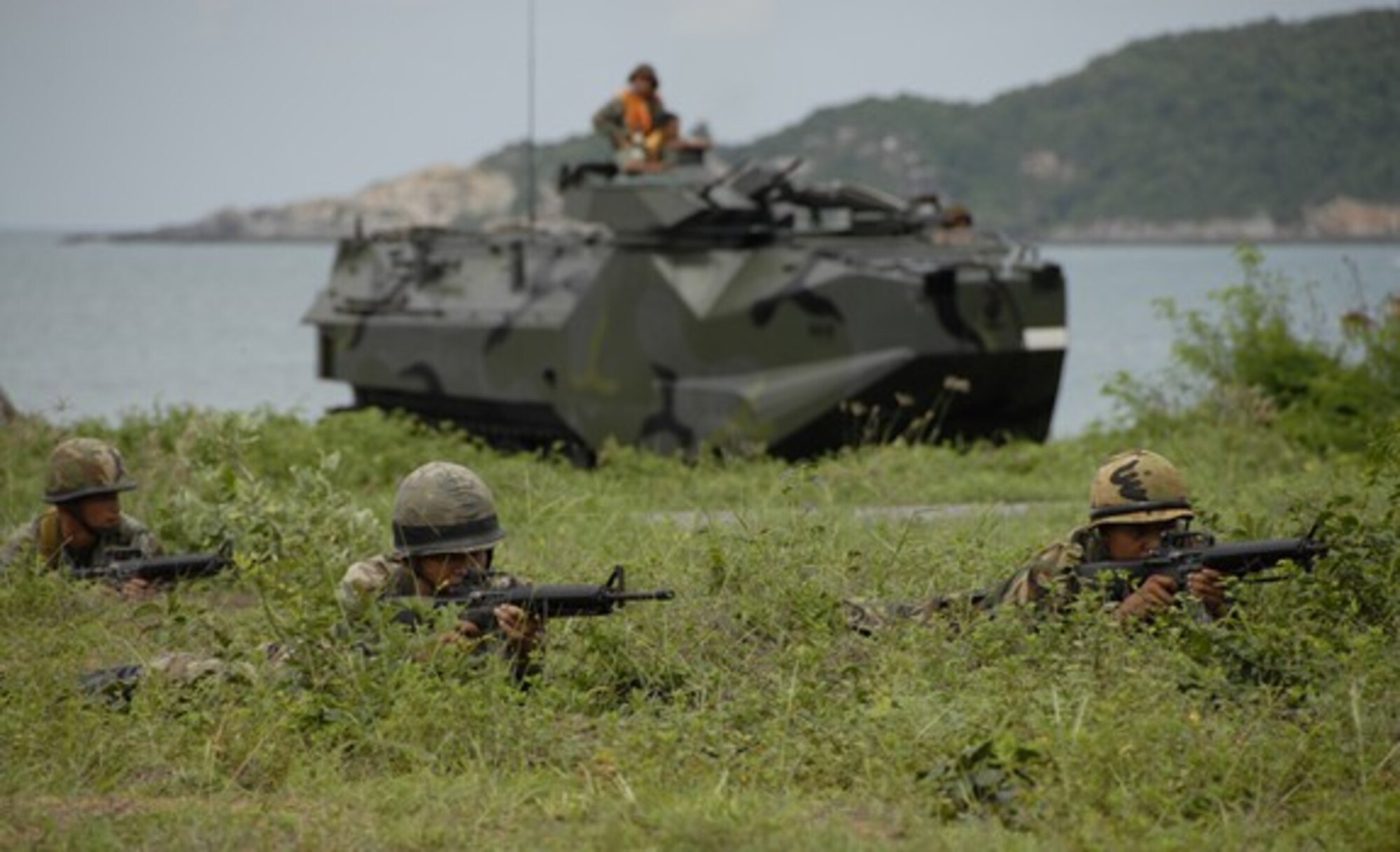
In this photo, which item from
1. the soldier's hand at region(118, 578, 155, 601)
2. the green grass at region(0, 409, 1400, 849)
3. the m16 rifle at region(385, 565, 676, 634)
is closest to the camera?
the green grass at region(0, 409, 1400, 849)

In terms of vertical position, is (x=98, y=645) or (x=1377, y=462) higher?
(x=1377, y=462)

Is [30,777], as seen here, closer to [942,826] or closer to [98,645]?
[98,645]

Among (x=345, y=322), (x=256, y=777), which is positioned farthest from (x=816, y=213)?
(x=256, y=777)

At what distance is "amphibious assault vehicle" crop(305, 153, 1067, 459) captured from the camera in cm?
1662

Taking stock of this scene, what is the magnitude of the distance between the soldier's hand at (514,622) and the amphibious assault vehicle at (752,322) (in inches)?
325

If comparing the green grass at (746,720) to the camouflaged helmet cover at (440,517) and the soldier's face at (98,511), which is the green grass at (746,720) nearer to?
the camouflaged helmet cover at (440,517)

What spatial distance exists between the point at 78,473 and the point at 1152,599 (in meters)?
4.87

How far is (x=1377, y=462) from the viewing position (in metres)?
8.77

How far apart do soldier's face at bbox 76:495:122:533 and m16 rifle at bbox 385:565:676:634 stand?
9.50ft

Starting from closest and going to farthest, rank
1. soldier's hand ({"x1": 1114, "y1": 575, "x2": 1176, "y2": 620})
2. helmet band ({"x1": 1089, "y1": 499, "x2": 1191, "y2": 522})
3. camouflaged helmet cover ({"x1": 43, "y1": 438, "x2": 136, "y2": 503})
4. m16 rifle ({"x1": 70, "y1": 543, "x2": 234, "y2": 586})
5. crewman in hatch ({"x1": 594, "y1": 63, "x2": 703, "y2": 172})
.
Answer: soldier's hand ({"x1": 1114, "y1": 575, "x2": 1176, "y2": 620}), helmet band ({"x1": 1089, "y1": 499, "x2": 1191, "y2": 522}), m16 rifle ({"x1": 70, "y1": 543, "x2": 234, "y2": 586}), camouflaged helmet cover ({"x1": 43, "y1": 438, "x2": 136, "y2": 503}), crewman in hatch ({"x1": 594, "y1": 63, "x2": 703, "y2": 172})

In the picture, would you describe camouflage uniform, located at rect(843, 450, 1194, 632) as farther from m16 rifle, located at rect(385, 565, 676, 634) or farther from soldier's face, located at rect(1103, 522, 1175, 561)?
m16 rifle, located at rect(385, 565, 676, 634)

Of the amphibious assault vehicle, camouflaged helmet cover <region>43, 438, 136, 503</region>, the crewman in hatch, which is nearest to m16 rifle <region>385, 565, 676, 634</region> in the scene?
camouflaged helmet cover <region>43, 438, 136, 503</region>

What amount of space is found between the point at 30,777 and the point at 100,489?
3.40 m

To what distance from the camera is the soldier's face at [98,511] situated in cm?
1038
